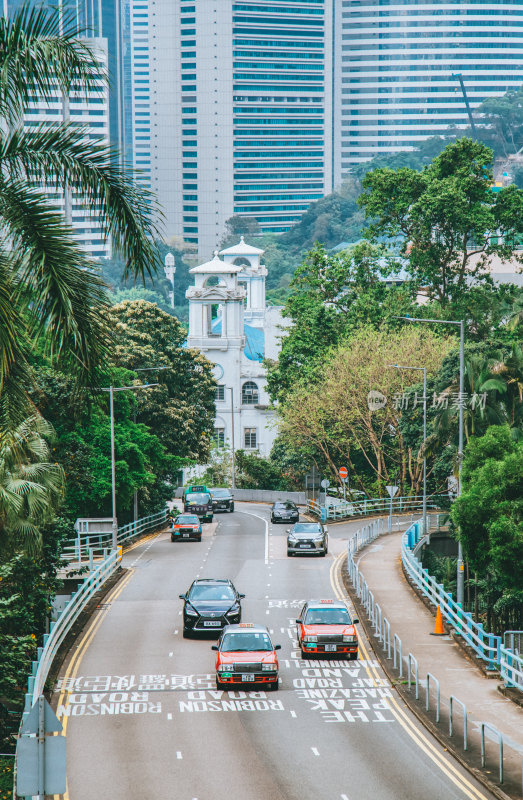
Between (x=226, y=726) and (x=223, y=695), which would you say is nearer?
(x=226, y=726)

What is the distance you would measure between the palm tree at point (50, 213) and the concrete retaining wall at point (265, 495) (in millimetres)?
68546

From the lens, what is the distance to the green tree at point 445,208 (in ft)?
240

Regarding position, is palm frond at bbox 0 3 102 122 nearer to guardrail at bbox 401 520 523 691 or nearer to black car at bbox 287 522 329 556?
guardrail at bbox 401 520 523 691

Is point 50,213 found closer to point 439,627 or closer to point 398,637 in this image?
point 398,637

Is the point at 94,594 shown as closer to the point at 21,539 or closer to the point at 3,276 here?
the point at 21,539

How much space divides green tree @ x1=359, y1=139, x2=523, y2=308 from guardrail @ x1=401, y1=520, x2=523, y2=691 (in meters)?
31.2

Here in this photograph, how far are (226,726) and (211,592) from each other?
9.78m

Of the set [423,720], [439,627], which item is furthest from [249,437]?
[423,720]

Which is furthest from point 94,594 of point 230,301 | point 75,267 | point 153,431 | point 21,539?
point 230,301

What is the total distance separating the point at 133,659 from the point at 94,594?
414 inches

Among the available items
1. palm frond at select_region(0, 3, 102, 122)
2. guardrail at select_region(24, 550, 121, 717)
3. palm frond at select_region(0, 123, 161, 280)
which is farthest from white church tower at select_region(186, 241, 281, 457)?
palm frond at select_region(0, 3, 102, 122)

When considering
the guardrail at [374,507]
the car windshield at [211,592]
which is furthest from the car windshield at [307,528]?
the car windshield at [211,592]

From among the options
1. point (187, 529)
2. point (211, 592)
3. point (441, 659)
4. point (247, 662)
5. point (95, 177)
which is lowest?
point (441, 659)

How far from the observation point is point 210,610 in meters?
32.5
